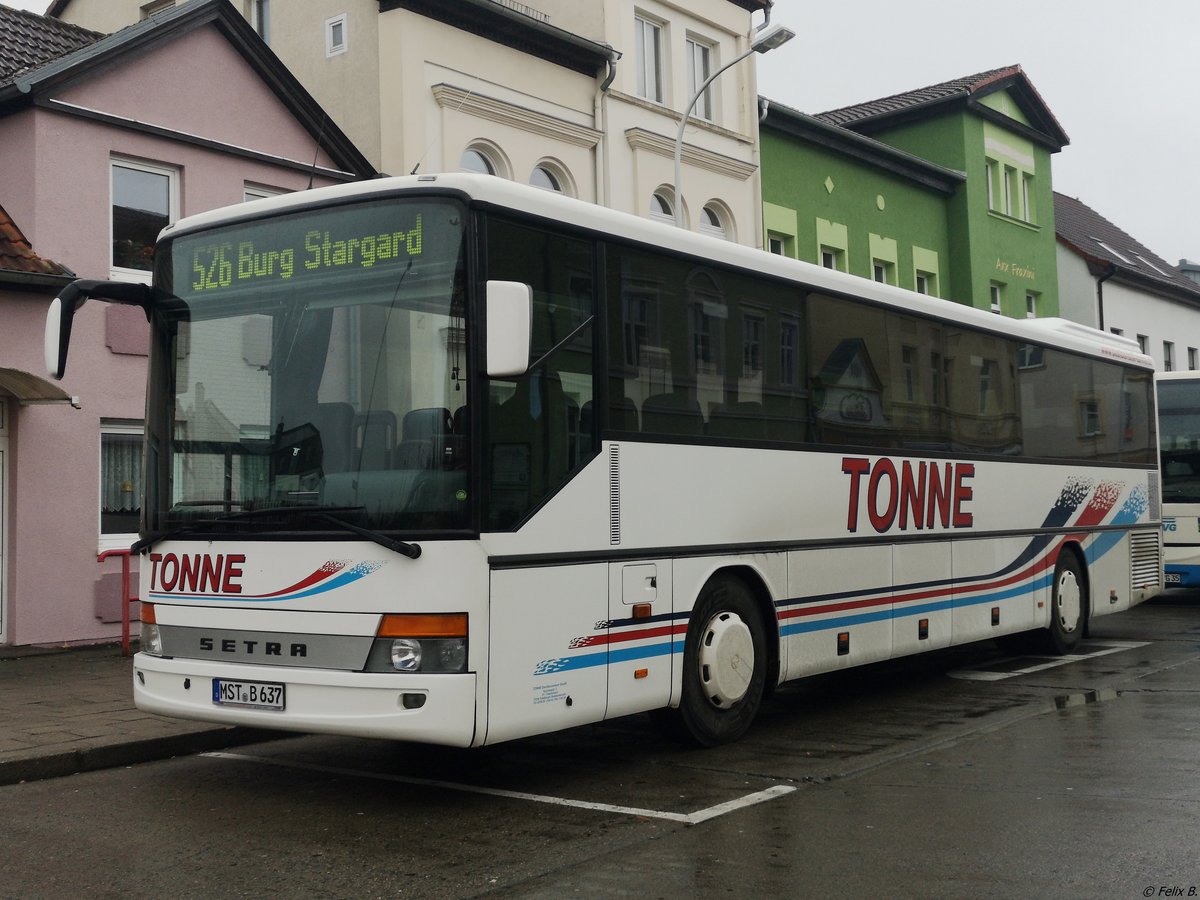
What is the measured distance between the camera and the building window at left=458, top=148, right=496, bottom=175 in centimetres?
2034

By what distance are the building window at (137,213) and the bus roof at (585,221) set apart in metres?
7.92

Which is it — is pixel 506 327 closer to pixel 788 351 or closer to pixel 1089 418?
pixel 788 351

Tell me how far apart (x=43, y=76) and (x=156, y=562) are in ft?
28.4

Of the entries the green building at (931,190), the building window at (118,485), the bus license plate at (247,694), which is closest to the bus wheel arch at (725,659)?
the bus license plate at (247,694)

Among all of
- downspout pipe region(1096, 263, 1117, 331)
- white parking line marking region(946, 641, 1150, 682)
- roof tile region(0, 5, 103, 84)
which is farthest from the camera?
downspout pipe region(1096, 263, 1117, 331)

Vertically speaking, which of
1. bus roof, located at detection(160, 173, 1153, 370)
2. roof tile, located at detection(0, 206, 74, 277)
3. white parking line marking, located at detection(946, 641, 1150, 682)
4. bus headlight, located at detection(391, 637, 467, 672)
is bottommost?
white parking line marking, located at detection(946, 641, 1150, 682)

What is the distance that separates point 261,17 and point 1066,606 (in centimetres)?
1535

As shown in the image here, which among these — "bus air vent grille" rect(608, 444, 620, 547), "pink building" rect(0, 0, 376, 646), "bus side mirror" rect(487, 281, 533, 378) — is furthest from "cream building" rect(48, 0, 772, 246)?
"bus side mirror" rect(487, 281, 533, 378)

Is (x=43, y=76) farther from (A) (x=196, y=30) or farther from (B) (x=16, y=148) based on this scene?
(A) (x=196, y=30)

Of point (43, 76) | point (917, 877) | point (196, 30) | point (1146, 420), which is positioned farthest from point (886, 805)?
point (196, 30)

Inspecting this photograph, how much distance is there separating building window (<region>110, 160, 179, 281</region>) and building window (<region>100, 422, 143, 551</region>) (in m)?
1.72

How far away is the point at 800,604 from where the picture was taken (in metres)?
9.62

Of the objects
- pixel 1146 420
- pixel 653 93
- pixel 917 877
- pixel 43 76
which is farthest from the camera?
pixel 653 93

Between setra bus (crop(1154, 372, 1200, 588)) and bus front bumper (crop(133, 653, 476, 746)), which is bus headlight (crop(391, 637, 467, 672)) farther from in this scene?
setra bus (crop(1154, 372, 1200, 588))
